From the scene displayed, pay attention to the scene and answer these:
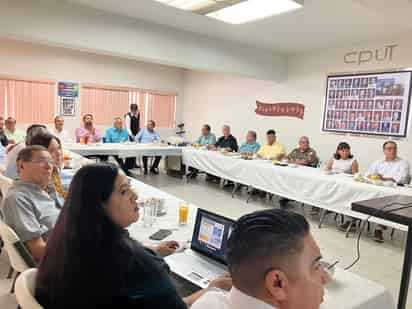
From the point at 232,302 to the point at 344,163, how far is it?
4142mm

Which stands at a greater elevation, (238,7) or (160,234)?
(238,7)

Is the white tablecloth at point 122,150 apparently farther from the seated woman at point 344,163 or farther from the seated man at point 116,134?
the seated woman at point 344,163

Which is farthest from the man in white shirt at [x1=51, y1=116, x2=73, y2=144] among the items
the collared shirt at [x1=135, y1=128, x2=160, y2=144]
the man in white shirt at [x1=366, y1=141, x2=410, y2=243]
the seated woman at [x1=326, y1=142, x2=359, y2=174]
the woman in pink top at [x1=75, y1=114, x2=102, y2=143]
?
the man in white shirt at [x1=366, y1=141, x2=410, y2=243]

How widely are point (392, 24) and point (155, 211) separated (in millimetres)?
4135

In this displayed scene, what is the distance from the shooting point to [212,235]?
149cm

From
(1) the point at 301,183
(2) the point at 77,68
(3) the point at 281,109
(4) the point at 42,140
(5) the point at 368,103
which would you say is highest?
(2) the point at 77,68

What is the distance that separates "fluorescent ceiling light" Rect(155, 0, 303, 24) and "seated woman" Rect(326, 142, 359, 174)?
210cm

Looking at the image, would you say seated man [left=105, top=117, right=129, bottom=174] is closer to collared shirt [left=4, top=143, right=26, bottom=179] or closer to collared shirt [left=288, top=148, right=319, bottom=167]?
collared shirt [left=288, top=148, right=319, bottom=167]

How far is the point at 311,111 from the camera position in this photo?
6027 millimetres

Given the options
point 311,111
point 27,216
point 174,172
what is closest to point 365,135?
point 311,111

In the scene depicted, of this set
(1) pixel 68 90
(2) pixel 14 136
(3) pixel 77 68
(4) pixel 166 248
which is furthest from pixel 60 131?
(4) pixel 166 248

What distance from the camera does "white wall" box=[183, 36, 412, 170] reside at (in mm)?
5211

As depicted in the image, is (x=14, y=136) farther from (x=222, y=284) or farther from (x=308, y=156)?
(x=222, y=284)

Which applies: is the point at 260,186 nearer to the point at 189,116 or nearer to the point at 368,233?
the point at 368,233
